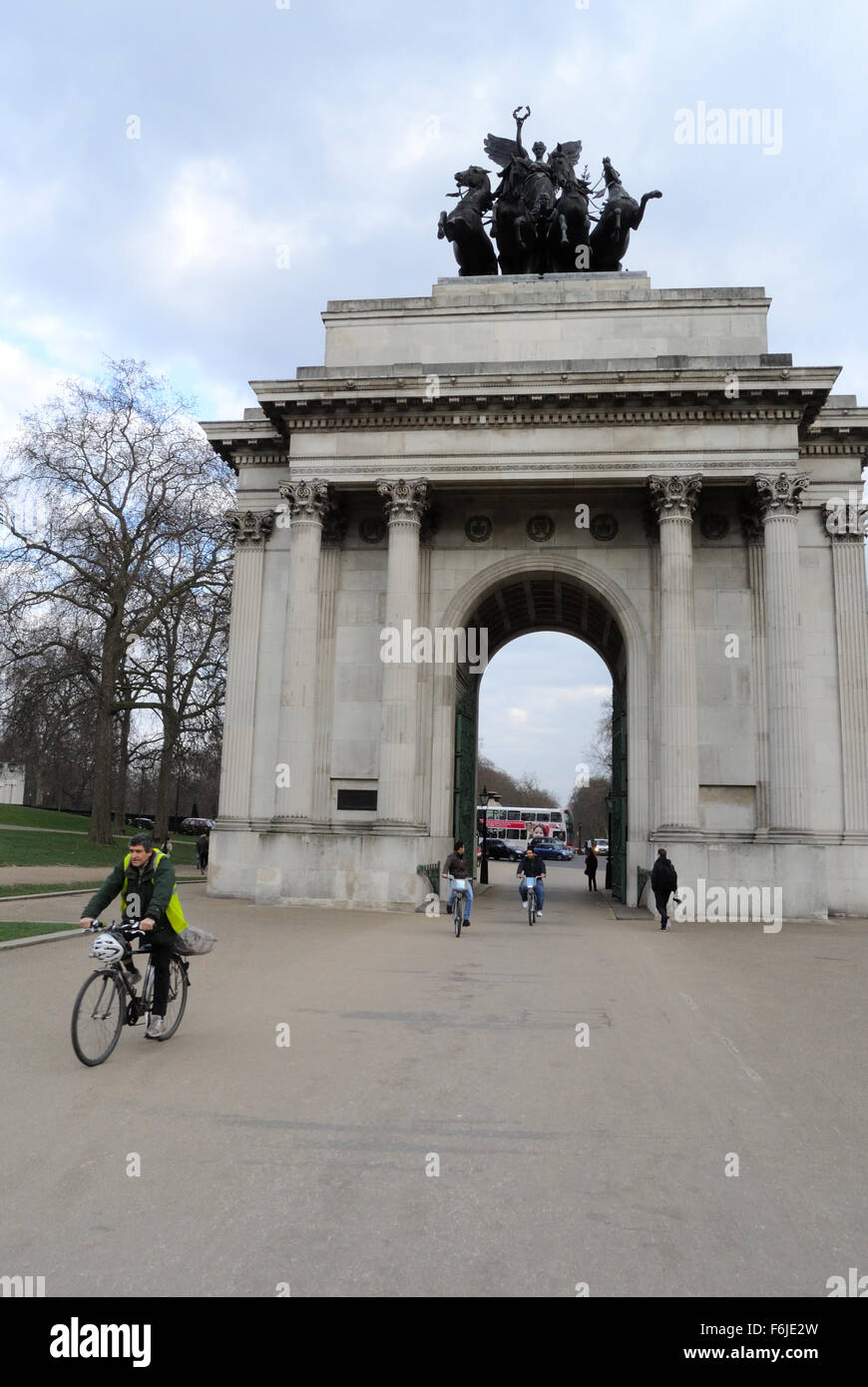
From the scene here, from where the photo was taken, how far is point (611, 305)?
29328mm

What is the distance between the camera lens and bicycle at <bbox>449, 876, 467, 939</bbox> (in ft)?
62.2

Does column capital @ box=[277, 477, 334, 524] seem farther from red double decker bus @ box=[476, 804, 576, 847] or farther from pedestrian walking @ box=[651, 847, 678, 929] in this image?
red double decker bus @ box=[476, 804, 576, 847]

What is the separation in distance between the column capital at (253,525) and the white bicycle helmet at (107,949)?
2229 centimetres

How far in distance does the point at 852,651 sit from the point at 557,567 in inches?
327

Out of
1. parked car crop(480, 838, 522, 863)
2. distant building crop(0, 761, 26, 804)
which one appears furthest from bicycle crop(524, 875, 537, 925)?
distant building crop(0, 761, 26, 804)

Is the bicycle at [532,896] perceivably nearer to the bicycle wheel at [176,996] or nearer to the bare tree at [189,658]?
the bicycle wheel at [176,996]

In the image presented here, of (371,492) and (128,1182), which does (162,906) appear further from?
(371,492)

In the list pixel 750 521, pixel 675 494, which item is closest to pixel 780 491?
pixel 750 521

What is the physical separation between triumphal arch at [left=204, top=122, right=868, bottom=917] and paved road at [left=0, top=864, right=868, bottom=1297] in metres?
13.0

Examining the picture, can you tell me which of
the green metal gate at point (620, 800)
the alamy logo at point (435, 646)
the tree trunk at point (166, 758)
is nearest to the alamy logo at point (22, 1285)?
the alamy logo at point (435, 646)

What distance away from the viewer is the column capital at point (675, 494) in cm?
2583
